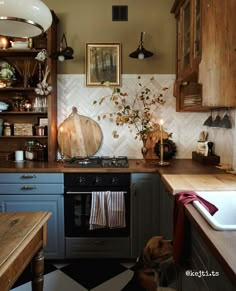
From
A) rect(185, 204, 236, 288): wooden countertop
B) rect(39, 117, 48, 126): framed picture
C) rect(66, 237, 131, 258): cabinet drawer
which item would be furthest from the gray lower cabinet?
rect(185, 204, 236, 288): wooden countertop

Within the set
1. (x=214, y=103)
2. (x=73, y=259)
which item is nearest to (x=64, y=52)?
(x=214, y=103)

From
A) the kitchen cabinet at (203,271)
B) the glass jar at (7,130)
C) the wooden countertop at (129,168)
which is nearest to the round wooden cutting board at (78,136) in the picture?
the wooden countertop at (129,168)

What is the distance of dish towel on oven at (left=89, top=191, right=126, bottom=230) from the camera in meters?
2.66

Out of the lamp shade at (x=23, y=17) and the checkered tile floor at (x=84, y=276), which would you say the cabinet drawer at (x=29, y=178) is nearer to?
the checkered tile floor at (x=84, y=276)

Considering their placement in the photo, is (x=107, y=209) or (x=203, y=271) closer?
(x=203, y=271)

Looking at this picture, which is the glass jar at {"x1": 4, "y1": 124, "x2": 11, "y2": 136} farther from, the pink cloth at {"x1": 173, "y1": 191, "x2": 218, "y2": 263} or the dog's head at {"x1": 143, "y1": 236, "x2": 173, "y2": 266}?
the pink cloth at {"x1": 173, "y1": 191, "x2": 218, "y2": 263}

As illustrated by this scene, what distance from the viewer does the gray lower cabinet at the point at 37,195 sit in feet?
8.84

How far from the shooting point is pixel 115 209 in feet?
8.73

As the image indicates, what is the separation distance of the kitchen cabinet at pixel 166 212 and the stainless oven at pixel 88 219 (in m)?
0.30

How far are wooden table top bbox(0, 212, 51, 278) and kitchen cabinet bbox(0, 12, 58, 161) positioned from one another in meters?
1.57

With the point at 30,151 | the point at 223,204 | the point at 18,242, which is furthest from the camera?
the point at 30,151

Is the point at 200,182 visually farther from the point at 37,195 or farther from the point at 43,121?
the point at 43,121

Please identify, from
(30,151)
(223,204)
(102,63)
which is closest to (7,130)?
(30,151)

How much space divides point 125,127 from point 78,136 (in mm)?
532
